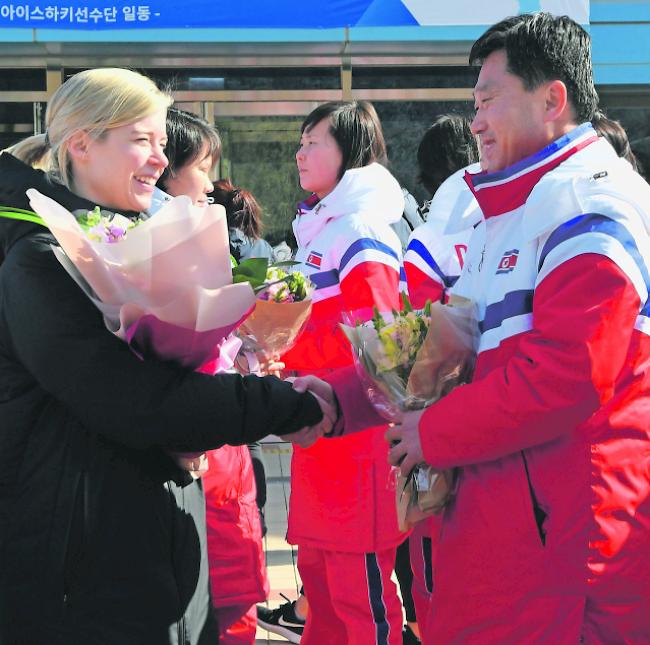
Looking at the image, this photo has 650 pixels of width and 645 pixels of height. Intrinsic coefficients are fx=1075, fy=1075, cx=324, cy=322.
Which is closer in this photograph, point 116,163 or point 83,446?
point 83,446

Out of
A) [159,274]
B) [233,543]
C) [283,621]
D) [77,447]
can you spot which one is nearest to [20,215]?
[159,274]

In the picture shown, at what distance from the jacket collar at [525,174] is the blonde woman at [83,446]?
Answer: 2.43ft

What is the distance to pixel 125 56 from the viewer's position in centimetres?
1001

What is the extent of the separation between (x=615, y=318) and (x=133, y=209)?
4.18 ft

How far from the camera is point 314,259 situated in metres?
4.13

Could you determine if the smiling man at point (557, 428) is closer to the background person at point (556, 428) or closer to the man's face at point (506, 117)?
the background person at point (556, 428)

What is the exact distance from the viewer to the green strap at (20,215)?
7.91 ft

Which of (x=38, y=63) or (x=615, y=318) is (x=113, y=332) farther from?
(x=38, y=63)

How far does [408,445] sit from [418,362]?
0.20 metres

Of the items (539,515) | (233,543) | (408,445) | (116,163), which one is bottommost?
(233,543)

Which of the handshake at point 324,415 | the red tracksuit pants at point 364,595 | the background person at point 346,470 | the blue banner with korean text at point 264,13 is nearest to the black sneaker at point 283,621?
the background person at point 346,470

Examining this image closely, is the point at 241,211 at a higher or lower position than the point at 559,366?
higher

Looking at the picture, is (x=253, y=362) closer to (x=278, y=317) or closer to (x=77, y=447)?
(x=278, y=317)

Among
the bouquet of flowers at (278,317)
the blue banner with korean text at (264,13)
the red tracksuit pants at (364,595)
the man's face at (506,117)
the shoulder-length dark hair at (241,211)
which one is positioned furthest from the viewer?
the blue banner with korean text at (264,13)
